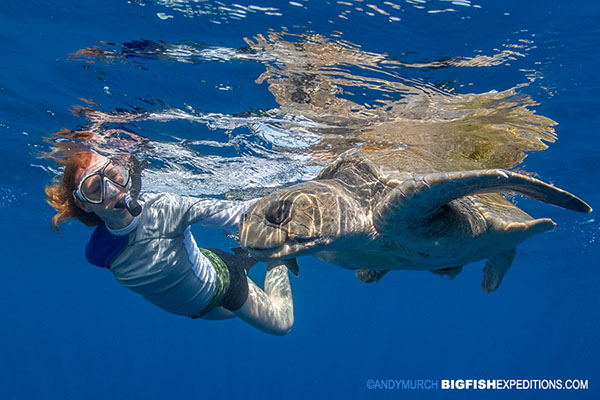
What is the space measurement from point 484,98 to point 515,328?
8497cm

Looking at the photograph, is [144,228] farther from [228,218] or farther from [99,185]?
[228,218]

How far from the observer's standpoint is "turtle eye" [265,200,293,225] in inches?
118

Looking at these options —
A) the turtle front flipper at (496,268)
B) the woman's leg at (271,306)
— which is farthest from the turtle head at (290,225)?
the turtle front flipper at (496,268)

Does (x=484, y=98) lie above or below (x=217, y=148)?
above

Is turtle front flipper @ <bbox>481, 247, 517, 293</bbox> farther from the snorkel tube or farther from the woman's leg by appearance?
the snorkel tube

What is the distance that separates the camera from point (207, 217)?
4.48 meters

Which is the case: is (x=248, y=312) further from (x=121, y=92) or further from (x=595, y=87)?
(x=595, y=87)

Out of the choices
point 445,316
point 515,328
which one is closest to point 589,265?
point 445,316

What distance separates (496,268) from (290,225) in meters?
3.97

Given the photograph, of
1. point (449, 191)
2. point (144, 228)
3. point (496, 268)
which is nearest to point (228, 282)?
point (144, 228)

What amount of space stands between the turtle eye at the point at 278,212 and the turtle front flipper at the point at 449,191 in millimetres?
888

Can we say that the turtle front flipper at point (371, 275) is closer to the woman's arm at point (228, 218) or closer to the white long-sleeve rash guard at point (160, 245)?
the woman's arm at point (228, 218)

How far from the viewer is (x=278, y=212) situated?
302 centimetres

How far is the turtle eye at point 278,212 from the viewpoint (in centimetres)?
299
